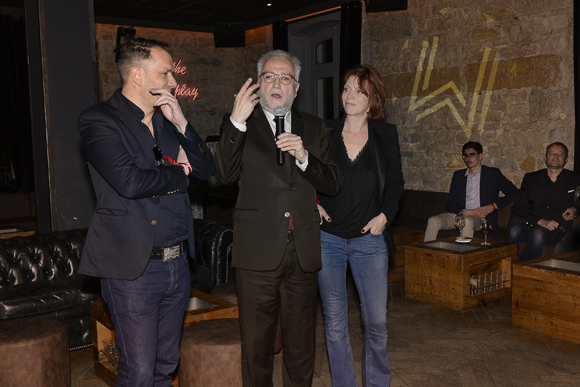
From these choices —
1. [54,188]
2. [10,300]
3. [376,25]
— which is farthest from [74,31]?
[376,25]

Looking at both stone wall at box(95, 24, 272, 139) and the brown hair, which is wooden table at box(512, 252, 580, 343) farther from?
stone wall at box(95, 24, 272, 139)

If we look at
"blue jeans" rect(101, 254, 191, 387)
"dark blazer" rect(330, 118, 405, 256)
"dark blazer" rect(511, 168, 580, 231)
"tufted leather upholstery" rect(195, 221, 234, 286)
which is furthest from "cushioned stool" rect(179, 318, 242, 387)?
"dark blazer" rect(511, 168, 580, 231)

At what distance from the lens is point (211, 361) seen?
8.93 ft

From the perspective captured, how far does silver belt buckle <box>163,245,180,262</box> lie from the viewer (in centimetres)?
204

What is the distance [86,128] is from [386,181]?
57.5 inches

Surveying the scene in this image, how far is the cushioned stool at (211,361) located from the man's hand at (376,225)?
90 cm

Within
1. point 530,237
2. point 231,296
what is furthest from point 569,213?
point 231,296

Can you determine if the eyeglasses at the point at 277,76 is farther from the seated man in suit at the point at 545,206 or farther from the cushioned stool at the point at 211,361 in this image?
the seated man in suit at the point at 545,206

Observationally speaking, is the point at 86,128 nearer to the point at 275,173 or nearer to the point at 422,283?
the point at 275,173

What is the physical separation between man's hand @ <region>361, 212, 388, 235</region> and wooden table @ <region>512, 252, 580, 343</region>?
7.15 feet

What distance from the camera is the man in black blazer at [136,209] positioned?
1.93 metres

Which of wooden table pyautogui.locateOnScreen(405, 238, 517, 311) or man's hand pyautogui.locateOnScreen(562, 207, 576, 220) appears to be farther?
man's hand pyautogui.locateOnScreen(562, 207, 576, 220)

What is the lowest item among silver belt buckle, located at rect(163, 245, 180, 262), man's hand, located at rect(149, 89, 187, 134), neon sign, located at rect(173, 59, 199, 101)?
silver belt buckle, located at rect(163, 245, 180, 262)

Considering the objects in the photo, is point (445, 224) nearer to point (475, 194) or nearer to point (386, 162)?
point (475, 194)
